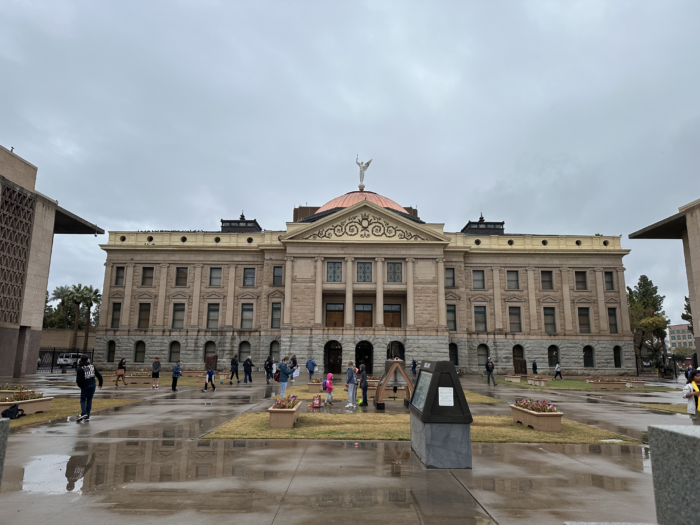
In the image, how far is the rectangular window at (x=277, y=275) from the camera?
51.4 m

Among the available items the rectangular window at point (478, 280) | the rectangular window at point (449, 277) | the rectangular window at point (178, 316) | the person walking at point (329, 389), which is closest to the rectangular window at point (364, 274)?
the rectangular window at point (449, 277)

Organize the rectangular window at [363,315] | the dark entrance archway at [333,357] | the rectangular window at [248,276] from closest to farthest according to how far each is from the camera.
→ the dark entrance archway at [333,357] → the rectangular window at [363,315] → the rectangular window at [248,276]

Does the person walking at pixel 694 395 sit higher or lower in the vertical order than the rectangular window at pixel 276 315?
lower

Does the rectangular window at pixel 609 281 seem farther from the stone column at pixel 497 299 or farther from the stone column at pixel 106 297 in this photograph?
the stone column at pixel 106 297

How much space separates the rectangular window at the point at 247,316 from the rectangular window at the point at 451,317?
21.7m

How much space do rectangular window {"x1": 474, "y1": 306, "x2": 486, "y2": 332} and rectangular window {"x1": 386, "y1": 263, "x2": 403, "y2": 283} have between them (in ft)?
33.5

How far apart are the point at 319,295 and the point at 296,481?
39172mm

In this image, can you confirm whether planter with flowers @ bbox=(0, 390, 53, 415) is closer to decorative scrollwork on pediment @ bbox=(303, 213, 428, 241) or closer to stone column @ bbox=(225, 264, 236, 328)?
decorative scrollwork on pediment @ bbox=(303, 213, 428, 241)

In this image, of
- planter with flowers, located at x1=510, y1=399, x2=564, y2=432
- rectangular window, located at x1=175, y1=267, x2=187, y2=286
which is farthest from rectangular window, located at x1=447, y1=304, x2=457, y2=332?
planter with flowers, located at x1=510, y1=399, x2=564, y2=432

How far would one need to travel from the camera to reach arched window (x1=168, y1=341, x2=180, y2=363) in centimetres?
5053

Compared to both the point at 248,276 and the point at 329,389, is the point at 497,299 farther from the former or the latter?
the point at 329,389

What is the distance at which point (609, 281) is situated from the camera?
52.3 m

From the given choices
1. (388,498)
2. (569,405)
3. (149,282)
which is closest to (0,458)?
(388,498)

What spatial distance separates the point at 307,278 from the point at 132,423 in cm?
3373
